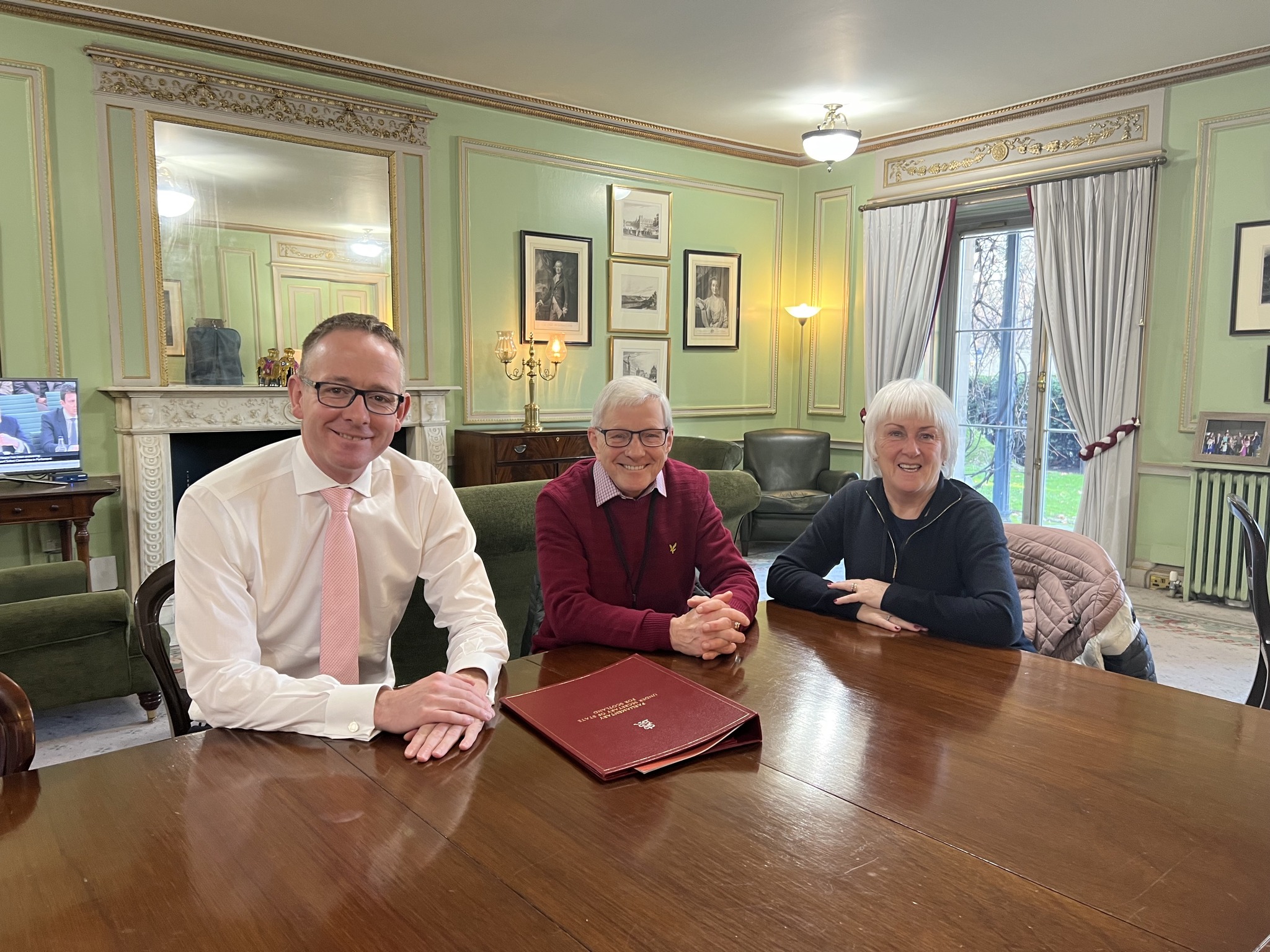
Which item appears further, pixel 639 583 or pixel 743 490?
pixel 743 490

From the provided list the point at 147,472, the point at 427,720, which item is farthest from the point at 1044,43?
the point at 147,472

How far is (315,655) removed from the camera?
1.63 m

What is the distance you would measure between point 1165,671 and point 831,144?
3.48 metres

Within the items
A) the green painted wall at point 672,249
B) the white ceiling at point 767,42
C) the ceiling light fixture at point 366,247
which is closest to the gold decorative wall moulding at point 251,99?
the green painted wall at point 672,249

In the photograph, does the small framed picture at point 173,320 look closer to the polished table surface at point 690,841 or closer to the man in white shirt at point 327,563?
the man in white shirt at point 327,563

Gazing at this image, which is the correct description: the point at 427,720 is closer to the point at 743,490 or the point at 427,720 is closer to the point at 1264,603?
the point at 1264,603

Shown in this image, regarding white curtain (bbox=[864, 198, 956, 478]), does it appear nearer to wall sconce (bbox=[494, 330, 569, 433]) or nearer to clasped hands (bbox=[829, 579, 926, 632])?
wall sconce (bbox=[494, 330, 569, 433])

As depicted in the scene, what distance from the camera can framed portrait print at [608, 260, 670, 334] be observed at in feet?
20.9

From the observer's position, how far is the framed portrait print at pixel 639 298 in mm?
6375

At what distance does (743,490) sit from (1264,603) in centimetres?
173

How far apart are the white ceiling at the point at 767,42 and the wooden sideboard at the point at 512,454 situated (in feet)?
7.29

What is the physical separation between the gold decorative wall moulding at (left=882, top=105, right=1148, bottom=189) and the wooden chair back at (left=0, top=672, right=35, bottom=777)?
20.2ft

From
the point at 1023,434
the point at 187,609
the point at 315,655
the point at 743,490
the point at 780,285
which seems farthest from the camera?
the point at 780,285

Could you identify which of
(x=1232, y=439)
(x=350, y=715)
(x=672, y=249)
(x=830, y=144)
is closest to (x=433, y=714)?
(x=350, y=715)
